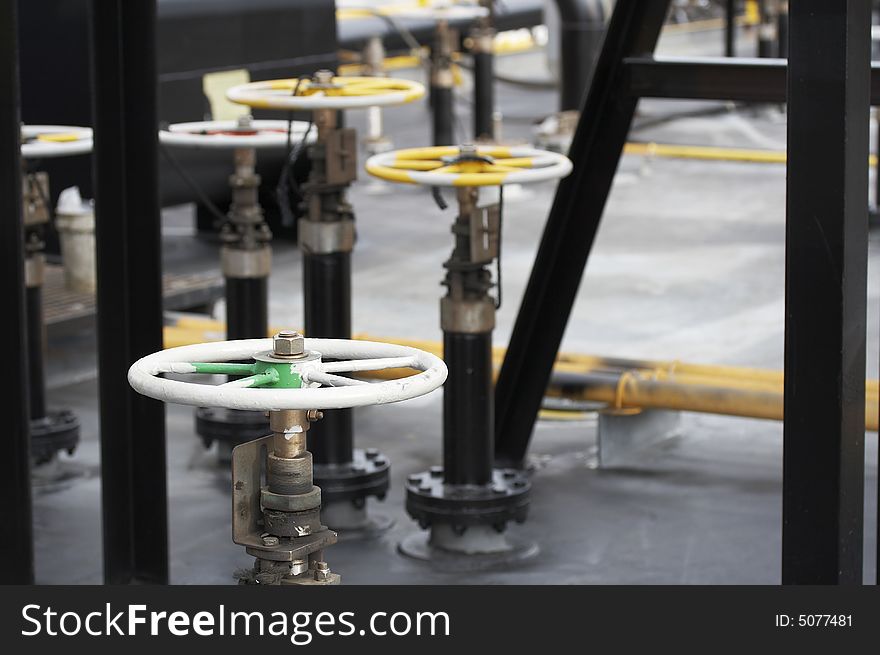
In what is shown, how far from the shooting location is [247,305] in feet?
18.9

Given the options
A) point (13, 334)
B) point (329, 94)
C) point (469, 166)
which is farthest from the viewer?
point (329, 94)

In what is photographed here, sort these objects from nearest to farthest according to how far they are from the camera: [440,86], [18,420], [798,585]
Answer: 1. [798,585]
2. [18,420]
3. [440,86]

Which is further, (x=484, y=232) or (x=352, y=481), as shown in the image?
(x=352, y=481)

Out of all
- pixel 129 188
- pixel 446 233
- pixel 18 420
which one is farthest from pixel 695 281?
pixel 18 420

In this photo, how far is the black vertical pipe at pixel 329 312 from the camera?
521cm

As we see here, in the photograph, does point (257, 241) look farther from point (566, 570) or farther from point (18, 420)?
point (18, 420)

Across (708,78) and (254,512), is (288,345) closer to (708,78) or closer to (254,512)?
(254,512)

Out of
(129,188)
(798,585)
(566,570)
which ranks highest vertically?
(129,188)

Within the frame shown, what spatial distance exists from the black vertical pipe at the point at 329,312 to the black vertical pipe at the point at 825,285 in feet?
7.84

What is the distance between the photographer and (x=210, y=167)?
8.51 meters

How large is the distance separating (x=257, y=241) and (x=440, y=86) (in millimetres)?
5175

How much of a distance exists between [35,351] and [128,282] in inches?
57.6

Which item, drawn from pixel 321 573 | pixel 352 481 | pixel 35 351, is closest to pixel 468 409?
pixel 352 481

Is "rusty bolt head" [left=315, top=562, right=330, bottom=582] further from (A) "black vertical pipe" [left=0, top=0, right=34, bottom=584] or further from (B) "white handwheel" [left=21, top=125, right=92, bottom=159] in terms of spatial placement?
(B) "white handwheel" [left=21, top=125, right=92, bottom=159]
